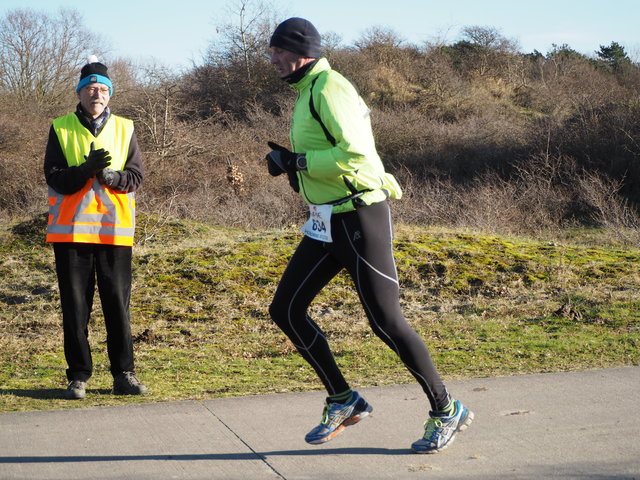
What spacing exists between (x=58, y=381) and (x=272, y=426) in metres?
2.03

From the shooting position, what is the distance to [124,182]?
17.6ft

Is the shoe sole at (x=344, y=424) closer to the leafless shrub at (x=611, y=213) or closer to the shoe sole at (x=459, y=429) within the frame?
the shoe sole at (x=459, y=429)

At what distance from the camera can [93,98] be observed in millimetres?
5375

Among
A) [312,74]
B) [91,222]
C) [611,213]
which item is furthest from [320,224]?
[611,213]

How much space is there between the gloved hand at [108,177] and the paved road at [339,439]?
1468 mm

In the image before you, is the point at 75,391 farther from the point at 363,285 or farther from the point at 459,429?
the point at 459,429

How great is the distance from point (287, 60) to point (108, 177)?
180cm

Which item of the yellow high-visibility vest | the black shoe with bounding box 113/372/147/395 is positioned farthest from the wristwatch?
the black shoe with bounding box 113/372/147/395

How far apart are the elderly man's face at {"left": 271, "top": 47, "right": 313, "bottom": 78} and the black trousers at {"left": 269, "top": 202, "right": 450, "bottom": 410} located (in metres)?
0.78

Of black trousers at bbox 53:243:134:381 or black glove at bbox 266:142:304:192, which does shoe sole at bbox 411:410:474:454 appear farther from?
black trousers at bbox 53:243:134:381

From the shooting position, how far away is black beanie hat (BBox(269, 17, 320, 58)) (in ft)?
13.1

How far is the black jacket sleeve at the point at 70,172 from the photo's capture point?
206 inches

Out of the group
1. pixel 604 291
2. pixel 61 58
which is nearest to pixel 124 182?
pixel 604 291

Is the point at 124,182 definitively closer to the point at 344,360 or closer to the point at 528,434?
the point at 344,360
